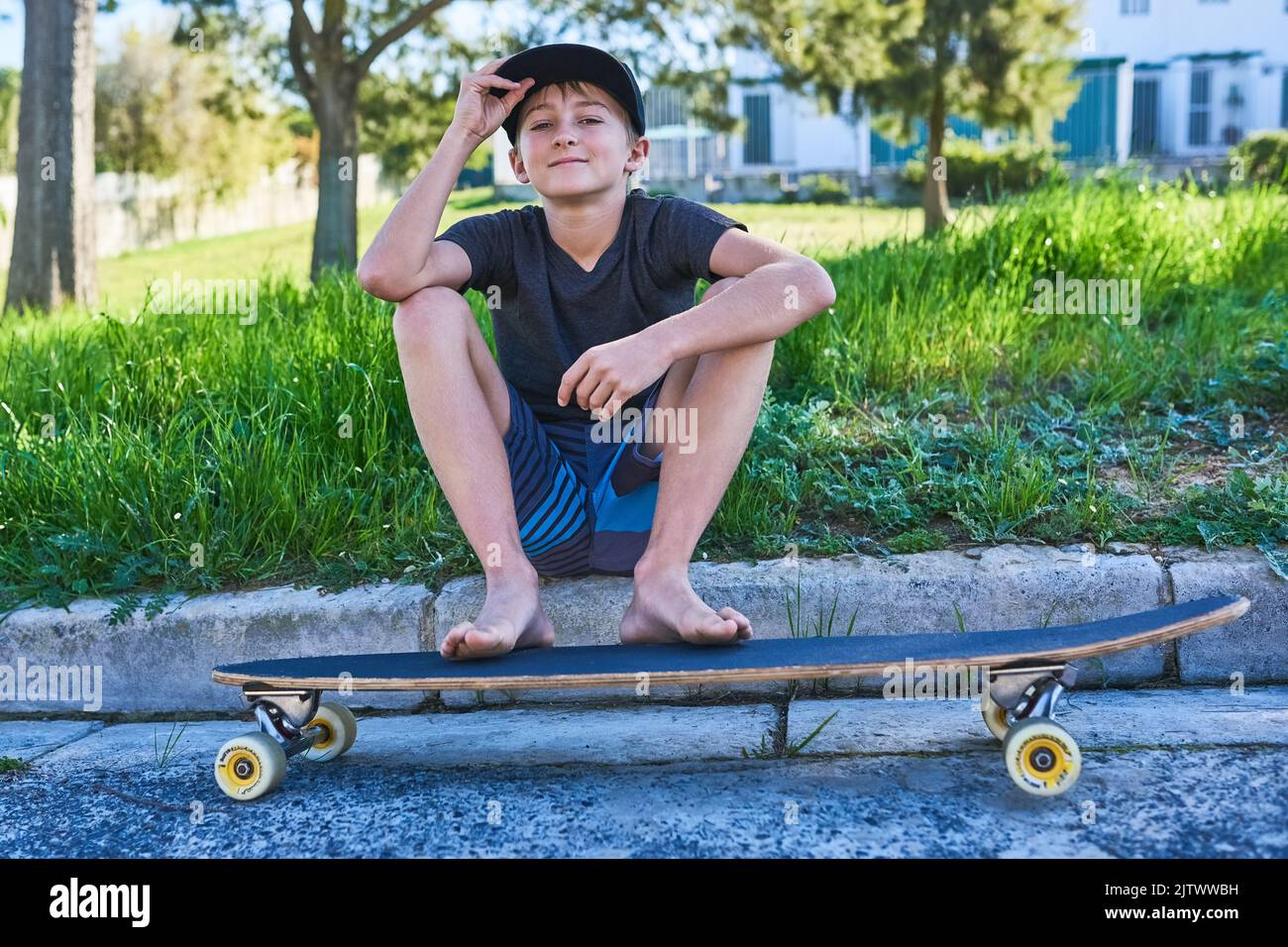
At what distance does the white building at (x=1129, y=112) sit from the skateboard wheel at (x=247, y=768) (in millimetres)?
21786

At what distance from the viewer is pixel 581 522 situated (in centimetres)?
279

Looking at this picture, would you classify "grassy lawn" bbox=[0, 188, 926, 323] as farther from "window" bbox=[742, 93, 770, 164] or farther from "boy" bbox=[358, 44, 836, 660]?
"boy" bbox=[358, 44, 836, 660]

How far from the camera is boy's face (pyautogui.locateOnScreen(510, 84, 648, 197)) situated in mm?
2664

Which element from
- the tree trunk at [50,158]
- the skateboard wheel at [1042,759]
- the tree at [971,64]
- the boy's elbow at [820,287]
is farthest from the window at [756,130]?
the skateboard wheel at [1042,759]

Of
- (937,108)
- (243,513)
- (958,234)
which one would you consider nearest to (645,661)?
(243,513)

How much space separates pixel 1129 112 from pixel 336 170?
19215 millimetres

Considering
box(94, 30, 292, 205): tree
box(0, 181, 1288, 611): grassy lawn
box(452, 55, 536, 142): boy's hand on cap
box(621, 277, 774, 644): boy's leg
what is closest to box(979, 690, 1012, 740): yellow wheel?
box(621, 277, 774, 644): boy's leg

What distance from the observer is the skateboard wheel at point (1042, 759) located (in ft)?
6.43

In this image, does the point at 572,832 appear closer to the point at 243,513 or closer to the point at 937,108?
the point at 243,513

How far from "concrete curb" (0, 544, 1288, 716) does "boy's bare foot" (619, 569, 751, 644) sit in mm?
332

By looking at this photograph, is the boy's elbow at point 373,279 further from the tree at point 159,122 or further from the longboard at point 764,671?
the tree at point 159,122

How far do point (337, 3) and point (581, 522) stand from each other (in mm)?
9013
